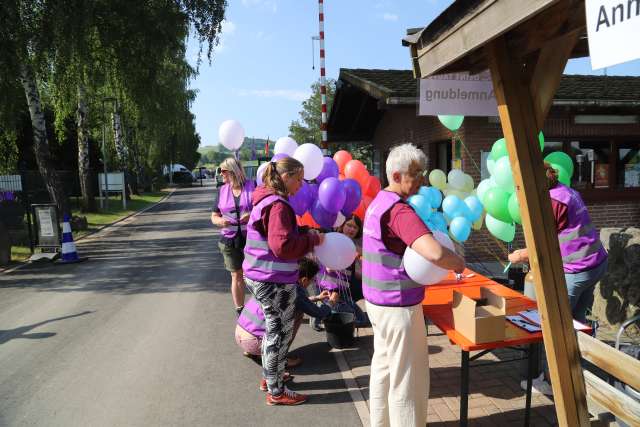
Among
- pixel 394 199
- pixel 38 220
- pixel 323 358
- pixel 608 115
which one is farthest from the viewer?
pixel 38 220

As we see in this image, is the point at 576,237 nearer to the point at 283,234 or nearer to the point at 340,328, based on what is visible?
the point at 283,234

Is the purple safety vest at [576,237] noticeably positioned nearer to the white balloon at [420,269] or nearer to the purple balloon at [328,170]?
the white balloon at [420,269]

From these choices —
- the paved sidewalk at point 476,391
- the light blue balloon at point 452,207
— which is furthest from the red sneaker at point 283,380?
the light blue balloon at point 452,207

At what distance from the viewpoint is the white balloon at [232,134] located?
5.71 m

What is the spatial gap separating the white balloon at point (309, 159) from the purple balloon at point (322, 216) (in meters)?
0.41

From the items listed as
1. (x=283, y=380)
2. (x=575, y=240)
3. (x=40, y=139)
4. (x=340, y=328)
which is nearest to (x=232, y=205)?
(x=340, y=328)

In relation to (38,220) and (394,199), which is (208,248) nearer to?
(38,220)

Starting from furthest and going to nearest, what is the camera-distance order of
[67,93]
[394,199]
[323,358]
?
[67,93] < [323,358] < [394,199]

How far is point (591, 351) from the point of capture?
253 cm

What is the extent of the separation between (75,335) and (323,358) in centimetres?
291

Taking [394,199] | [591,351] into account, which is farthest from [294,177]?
[591,351]

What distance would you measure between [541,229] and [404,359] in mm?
1050

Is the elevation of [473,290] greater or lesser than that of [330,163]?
lesser

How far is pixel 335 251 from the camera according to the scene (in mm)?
3348
